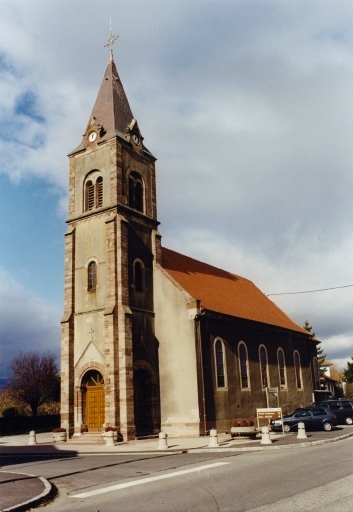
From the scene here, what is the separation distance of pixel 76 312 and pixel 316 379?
23.7 meters

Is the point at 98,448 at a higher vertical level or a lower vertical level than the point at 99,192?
lower

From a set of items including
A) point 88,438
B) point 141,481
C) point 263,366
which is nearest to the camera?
point 141,481

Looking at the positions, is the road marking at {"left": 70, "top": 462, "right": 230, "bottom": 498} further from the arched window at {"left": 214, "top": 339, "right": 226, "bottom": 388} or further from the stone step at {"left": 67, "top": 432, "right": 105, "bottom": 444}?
the arched window at {"left": 214, "top": 339, "right": 226, "bottom": 388}

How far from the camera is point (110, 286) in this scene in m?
29.2

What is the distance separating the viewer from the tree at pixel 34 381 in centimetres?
4834

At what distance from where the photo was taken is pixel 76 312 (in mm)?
30812

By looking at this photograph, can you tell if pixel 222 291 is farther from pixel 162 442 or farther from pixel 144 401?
pixel 162 442

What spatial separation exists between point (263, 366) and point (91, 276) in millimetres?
14168

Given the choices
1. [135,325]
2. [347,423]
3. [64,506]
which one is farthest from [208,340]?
[64,506]

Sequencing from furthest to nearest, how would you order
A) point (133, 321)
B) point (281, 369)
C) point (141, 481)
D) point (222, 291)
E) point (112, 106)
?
1. point (281, 369)
2. point (222, 291)
3. point (112, 106)
4. point (133, 321)
5. point (141, 481)

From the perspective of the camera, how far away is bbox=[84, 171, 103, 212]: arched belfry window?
32.2 meters

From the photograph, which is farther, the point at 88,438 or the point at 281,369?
the point at 281,369

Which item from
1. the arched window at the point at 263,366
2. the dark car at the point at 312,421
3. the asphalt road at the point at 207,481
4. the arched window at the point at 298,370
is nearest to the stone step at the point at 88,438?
the asphalt road at the point at 207,481

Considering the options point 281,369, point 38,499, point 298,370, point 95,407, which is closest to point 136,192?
point 95,407
